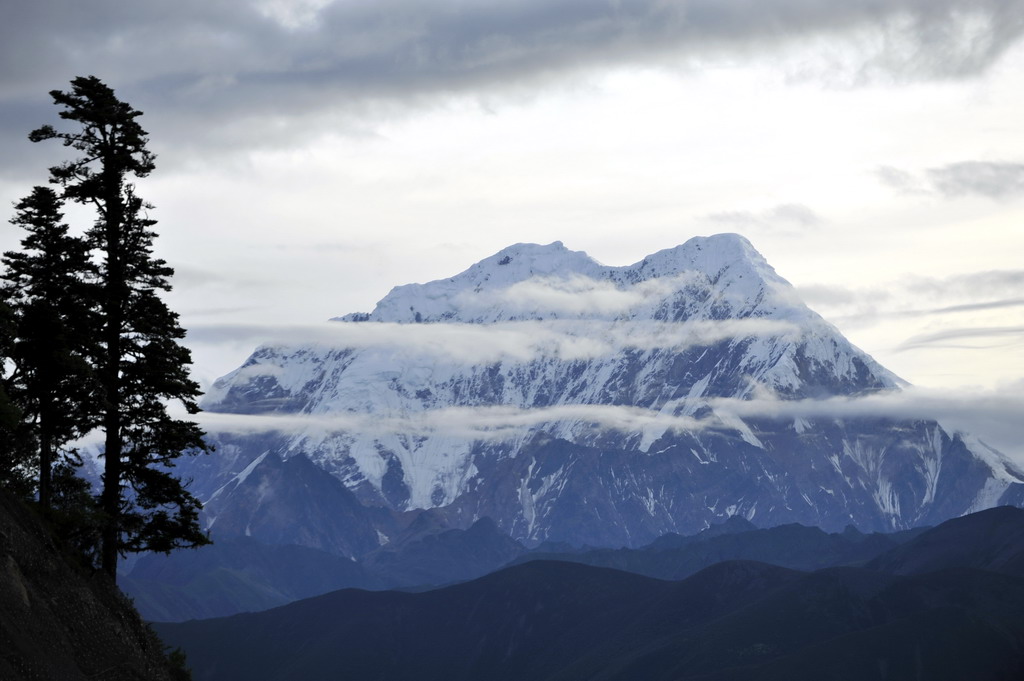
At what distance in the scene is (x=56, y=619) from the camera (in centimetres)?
6506

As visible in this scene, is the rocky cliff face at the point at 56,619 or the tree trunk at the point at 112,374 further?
the tree trunk at the point at 112,374

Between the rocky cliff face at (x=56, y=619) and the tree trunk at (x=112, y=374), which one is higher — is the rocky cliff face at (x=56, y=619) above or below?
below

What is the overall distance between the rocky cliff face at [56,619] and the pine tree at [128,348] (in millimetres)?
3157

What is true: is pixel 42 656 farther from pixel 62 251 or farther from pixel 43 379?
pixel 62 251

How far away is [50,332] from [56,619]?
1258 centimetres

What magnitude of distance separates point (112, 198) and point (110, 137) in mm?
2616

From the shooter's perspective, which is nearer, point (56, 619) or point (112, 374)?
point (56, 619)

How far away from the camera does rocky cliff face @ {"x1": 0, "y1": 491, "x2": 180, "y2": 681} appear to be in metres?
60.7

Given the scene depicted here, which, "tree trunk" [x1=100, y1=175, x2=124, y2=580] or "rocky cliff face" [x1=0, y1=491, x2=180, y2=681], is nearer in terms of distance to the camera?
"rocky cliff face" [x1=0, y1=491, x2=180, y2=681]

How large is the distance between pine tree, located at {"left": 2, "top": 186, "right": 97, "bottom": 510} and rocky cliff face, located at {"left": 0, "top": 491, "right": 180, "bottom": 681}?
427cm

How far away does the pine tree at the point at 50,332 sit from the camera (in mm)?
70750

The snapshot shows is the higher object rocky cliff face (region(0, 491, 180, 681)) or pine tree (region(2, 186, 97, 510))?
pine tree (region(2, 186, 97, 510))

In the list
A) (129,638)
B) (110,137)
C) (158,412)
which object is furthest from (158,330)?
(129,638)

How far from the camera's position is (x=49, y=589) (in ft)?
217
